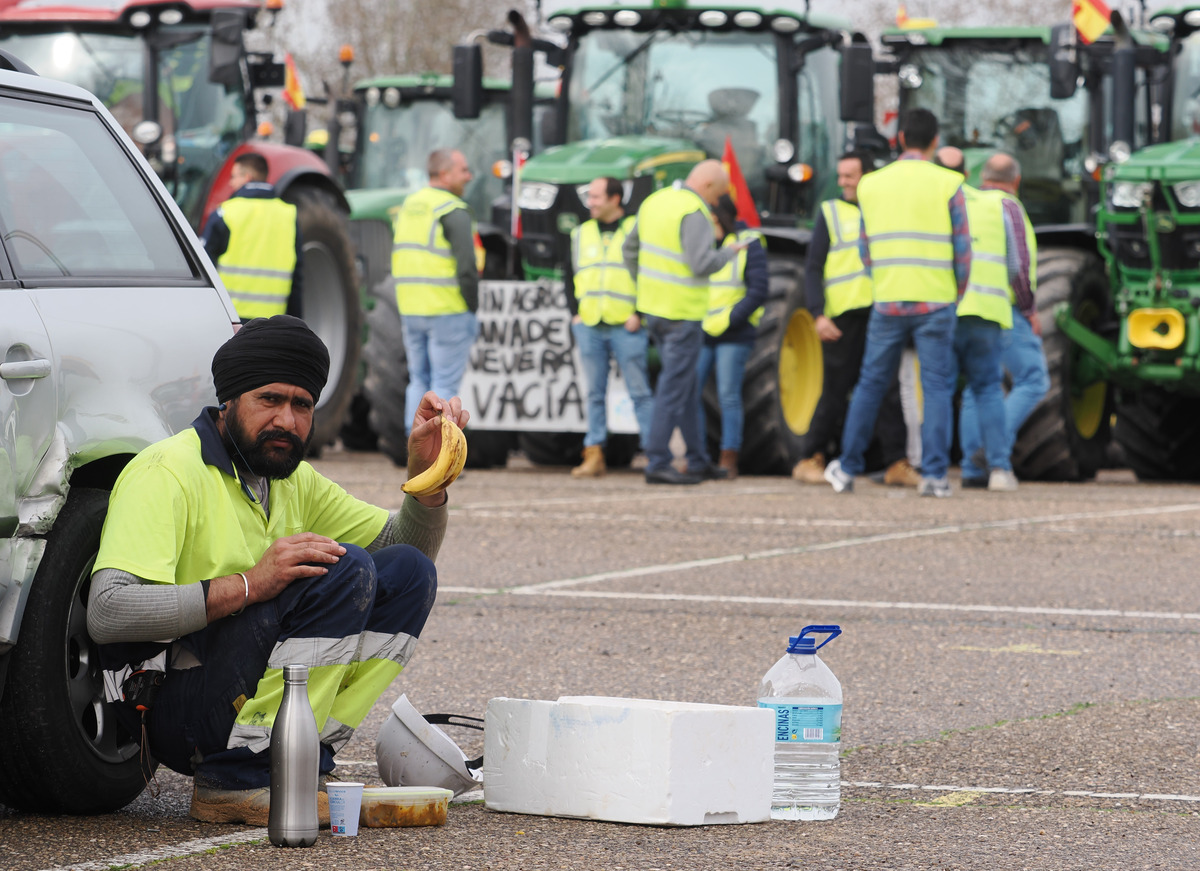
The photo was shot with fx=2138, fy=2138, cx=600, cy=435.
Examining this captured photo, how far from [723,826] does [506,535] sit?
589cm

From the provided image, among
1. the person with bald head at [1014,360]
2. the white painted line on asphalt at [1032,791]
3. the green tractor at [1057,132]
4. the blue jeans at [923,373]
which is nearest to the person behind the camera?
the white painted line on asphalt at [1032,791]

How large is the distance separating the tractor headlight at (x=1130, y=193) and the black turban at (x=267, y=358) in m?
10.4

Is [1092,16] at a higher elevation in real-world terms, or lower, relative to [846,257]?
higher

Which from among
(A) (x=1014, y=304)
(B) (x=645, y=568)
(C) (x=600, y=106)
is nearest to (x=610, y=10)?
(C) (x=600, y=106)

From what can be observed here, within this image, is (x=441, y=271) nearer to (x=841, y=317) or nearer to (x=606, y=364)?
(x=606, y=364)

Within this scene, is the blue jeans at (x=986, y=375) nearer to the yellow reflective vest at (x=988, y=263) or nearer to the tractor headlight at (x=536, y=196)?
the yellow reflective vest at (x=988, y=263)

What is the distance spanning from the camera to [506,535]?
410 inches

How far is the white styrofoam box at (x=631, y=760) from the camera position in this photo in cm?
446

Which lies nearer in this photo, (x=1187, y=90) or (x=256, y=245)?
(x=256, y=245)

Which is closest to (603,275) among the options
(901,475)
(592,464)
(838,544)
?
(592,464)

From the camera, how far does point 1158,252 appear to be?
14.0 metres

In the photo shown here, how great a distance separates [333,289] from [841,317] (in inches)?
159

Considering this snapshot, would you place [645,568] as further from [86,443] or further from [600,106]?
[600,106]

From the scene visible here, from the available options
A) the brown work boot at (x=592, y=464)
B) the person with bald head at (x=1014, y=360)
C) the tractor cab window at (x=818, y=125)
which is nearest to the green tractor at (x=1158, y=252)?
the person with bald head at (x=1014, y=360)
